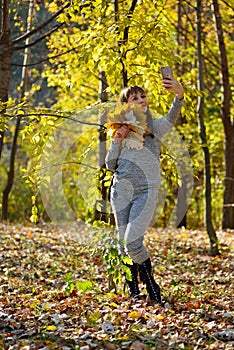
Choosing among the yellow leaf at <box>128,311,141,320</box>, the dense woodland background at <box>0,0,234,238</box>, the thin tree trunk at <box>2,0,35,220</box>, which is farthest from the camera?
the thin tree trunk at <box>2,0,35,220</box>

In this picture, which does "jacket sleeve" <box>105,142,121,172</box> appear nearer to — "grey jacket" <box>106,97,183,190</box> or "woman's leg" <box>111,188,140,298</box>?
"grey jacket" <box>106,97,183,190</box>

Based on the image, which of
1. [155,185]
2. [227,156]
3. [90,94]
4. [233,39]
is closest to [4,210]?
[90,94]

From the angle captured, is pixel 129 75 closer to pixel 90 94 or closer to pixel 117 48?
pixel 117 48

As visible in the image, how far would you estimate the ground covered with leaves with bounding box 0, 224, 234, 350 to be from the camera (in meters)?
3.93

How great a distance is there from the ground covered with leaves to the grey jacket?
46 centimetres

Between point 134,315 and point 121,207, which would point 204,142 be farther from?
point 134,315

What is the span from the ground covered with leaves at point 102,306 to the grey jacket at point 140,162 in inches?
18.1

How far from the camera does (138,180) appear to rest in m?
4.78

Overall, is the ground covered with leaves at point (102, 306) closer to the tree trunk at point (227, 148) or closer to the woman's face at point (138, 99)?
the woman's face at point (138, 99)

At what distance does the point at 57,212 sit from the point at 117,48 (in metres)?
11.4

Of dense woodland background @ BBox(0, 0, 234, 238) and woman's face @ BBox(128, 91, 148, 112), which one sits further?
dense woodland background @ BBox(0, 0, 234, 238)

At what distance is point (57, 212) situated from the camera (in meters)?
16.6

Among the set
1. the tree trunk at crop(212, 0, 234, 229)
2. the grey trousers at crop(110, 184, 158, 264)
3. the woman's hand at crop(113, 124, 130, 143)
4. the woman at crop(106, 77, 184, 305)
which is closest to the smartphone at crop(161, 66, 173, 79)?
the woman at crop(106, 77, 184, 305)

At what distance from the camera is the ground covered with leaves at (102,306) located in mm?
3926
